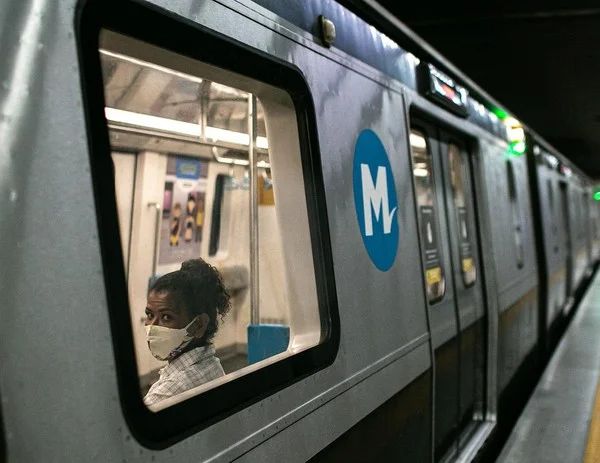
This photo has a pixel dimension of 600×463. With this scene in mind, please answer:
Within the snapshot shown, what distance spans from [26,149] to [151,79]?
2499mm

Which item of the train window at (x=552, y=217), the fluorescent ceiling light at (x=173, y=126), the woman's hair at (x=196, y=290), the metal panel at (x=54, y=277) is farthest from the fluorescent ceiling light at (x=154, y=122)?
the train window at (x=552, y=217)

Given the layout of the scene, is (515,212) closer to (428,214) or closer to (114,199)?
(428,214)

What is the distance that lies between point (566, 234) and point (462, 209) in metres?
7.92

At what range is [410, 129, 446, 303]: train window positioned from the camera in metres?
3.46

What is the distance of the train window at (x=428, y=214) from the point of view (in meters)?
3.46

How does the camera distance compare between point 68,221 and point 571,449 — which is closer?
point 68,221

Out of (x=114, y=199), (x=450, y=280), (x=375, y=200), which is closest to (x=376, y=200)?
(x=375, y=200)

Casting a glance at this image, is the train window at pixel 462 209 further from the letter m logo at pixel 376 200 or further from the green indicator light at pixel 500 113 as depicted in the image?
the letter m logo at pixel 376 200

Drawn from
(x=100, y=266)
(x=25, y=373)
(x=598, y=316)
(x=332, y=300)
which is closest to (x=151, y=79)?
(x=332, y=300)

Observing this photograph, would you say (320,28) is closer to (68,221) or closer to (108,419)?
(68,221)

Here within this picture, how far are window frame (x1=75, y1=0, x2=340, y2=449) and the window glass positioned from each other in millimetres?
43

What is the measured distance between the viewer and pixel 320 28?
2.33 m

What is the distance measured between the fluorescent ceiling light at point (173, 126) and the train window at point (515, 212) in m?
2.77

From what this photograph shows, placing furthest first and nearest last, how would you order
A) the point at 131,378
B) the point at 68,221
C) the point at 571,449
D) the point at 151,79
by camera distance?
1. the point at 571,449
2. the point at 151,79
3. the point at 131,378
4. the point at 68,221
